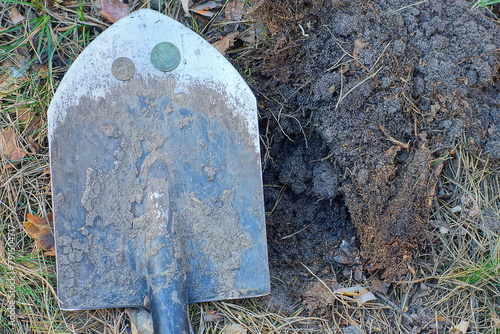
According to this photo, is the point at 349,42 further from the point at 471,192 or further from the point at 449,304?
the point at 449,304

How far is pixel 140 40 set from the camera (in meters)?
1.60

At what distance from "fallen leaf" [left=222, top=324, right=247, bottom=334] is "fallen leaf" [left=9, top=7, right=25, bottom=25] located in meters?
1.40

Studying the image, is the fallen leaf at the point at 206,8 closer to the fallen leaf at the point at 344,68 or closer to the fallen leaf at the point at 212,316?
the fallen leaf at the point at 344,68

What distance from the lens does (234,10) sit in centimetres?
190

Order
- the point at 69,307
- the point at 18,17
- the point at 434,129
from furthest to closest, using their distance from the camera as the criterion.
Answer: the point at 18,17, the point at 434,129, the point at 69,307

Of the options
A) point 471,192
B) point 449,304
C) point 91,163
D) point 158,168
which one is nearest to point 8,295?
point 91,163

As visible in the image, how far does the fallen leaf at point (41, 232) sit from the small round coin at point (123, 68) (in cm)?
59

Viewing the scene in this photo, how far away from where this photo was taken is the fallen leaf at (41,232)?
65.1 inches

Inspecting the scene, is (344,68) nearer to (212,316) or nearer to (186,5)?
(186,5)

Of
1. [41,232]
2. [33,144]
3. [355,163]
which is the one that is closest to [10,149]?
[33,144]

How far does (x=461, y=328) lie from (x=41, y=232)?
150cm

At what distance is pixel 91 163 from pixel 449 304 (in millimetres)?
1323

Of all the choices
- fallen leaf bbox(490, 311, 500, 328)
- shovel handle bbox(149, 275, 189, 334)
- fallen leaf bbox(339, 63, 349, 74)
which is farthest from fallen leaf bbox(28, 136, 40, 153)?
fallen leaf bbox(490, 311, 500, 328)

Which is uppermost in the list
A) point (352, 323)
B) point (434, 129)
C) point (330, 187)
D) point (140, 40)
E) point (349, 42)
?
point (140, 40)
